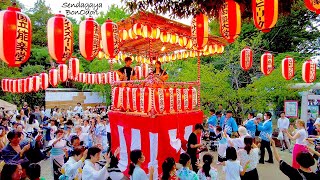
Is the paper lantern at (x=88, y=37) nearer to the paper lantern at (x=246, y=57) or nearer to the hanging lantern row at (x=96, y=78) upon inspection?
the paper lantern at (x=246, y=57)

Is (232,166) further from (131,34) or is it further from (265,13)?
(131,34)

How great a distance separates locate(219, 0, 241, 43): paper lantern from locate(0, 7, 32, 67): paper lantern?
4849 mm

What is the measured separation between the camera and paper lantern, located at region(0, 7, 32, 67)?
21.0ft

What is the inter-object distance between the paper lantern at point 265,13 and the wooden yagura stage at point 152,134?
3970mm

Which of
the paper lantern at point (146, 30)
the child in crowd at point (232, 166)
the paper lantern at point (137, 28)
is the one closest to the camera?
the child in crowd at point (232, 166)

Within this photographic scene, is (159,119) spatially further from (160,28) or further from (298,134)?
(298,134)

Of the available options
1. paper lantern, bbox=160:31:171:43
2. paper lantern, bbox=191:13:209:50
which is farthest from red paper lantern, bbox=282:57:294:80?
paper lantern, bbox=191:13:209:50

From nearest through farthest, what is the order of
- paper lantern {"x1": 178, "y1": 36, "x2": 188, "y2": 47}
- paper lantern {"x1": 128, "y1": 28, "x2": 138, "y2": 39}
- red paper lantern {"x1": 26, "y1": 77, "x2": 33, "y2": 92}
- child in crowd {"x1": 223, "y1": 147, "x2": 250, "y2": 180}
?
child in crowd {"x1": 223, "y1": 147, "x2": 250, "y2": 180}, paper lantern {"x1": 128, "y1": 28, "x2": 138, "y2": 39}, paper lantern {"x1": 178, "y1": 36, "x2": 188, "y2": 47}, red paper lantern {"x1": 26, "y1": 77, "x2": 33, "y2": 92}

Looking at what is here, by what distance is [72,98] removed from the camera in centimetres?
2902

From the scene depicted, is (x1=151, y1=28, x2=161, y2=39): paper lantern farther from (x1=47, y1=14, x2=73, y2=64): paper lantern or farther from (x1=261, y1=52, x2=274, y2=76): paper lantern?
(x1=261, y1=52, x2=274, y2=76): paper lantern

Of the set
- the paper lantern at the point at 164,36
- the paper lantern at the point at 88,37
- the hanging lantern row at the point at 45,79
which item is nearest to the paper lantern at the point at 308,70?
the paper lantern at the point at 164,36

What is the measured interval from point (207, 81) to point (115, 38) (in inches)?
314

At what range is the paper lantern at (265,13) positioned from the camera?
618 cm

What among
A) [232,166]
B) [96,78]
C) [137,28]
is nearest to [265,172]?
[232,166]
